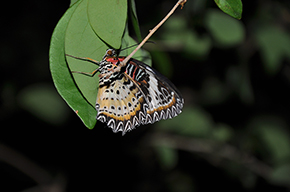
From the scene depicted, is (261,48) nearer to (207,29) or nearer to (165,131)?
(207,29)

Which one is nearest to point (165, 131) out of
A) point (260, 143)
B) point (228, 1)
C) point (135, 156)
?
point (135, 156)

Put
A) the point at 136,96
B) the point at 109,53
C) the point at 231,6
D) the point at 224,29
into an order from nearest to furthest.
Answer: the point at 231,6, the point at 109,53, the point at 136,96, the point at 224,29

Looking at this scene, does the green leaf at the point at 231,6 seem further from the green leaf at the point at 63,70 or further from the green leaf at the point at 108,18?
the green leaf at the point at 63,70

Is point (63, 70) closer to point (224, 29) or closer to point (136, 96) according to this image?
point (136, 96)

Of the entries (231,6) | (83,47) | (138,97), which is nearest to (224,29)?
(138,97)

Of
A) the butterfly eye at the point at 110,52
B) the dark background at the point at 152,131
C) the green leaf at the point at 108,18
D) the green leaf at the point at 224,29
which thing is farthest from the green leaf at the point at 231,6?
the dark background at the point at 152,131

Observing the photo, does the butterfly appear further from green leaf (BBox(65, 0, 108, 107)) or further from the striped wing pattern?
green leaf (BBox(65, 0, 108, 107))

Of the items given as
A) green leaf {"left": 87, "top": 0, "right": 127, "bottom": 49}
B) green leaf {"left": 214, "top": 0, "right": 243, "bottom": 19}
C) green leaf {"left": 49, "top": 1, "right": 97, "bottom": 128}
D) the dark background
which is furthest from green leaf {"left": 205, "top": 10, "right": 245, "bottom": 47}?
green leaf {"left": 49, "top": 1, "right": 97, "bottom": 128}
